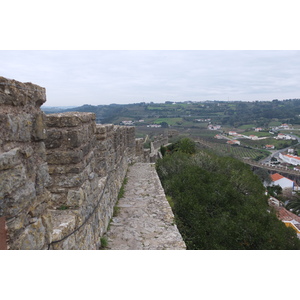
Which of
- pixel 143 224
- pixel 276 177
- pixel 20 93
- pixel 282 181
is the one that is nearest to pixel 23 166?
pixel 20 93

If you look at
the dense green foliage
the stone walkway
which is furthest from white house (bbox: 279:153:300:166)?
the stone walkway

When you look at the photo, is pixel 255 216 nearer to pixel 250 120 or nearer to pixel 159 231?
pixel 159 231

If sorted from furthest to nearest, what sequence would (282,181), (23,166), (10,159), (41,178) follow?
(282,181) → (41,178) → (23,166) → (10,159)

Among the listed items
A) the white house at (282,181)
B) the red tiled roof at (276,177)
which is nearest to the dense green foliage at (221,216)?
the red tiled roof at (276,177)

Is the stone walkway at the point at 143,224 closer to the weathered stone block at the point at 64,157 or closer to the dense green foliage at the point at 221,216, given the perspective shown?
the dense green foliage at the point at 221,216

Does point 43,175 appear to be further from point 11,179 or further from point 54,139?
point 54,139

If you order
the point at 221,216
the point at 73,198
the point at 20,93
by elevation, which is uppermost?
the point at 20,93

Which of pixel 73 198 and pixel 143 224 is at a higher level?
pixel 73 198

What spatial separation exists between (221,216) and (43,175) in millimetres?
A: 5643

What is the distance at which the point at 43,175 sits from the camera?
182cm

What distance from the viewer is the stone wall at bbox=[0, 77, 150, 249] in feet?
4.75

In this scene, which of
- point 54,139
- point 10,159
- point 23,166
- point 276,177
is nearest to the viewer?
point 10,159

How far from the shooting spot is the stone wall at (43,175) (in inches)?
56.9

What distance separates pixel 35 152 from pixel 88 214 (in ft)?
4.60
